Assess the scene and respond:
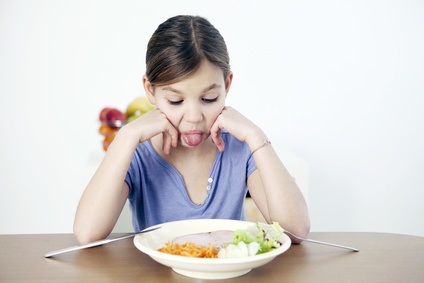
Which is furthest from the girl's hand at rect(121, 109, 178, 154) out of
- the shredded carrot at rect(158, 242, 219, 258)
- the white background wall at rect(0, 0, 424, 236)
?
the white background wall at rect(0, 0, 424, 236)

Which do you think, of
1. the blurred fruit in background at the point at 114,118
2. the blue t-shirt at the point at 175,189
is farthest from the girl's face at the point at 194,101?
the blurred fruit in background at the point at 114,118

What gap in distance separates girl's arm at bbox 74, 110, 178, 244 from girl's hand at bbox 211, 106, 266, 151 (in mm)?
161

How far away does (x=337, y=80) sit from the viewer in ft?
10.2

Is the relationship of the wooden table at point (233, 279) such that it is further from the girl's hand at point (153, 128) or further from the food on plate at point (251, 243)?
the girl's hand at point (153, 128)

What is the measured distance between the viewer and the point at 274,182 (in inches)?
48.8

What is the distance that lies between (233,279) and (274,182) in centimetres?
40

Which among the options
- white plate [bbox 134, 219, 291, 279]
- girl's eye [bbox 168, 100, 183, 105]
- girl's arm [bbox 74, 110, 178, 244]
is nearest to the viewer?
white plate [bbox 134, 219, 291, 279]

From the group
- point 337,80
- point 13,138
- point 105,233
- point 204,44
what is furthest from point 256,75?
point 105,233

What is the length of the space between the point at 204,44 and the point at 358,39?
2.03m

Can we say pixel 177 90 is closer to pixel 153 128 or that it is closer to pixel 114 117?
pixel 153 128

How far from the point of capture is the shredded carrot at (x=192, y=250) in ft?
2.91

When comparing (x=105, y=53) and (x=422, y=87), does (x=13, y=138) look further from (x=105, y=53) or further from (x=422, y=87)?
(x=422, y=87)

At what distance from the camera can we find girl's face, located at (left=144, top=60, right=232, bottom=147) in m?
Answer: 1.25

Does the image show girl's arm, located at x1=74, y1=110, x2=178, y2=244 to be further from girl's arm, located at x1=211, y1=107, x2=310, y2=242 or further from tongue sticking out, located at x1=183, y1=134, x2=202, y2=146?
girl's arm, located at x1=211, y1=107, x2=310, y2=242
